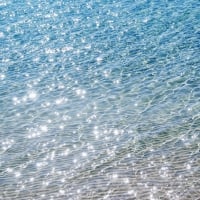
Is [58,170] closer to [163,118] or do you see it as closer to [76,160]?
[76,160]

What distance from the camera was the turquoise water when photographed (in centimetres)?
2284

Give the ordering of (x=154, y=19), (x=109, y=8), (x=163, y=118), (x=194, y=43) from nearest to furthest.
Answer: (x=163, y=118)
(x=194, y=43)
(x=154, y=19)
(x=109, y=8)

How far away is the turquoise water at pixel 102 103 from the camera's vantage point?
899 inches

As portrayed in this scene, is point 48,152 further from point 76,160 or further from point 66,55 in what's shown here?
point 66,55

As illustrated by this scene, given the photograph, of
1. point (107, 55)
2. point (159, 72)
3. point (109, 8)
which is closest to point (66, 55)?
point (107, 55)

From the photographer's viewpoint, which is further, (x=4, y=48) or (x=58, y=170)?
(x=4, y=48)

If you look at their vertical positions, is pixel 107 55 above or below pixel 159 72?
above

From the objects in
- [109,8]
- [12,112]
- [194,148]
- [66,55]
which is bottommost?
[194,148]

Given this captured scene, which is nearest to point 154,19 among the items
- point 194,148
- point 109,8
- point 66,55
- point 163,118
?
point 109,8

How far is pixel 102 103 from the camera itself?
30031 mm

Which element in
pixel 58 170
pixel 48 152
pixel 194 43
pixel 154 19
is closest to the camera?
pixel 58 170

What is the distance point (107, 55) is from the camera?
3756 centimetres

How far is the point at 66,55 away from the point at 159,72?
30.0 ft

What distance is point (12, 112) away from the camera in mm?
30266
